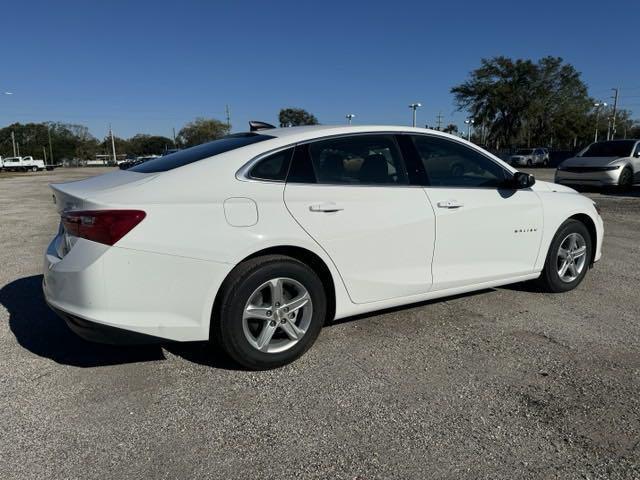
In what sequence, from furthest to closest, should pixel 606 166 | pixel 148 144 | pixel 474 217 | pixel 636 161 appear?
pixel 148 144
pixel 636 161
pixel 606 166
pixel 474 217

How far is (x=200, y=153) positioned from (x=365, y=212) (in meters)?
1.21

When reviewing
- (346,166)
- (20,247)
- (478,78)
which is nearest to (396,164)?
(346,166)

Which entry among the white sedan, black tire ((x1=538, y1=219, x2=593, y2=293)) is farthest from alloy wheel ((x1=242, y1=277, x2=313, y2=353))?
black tire ((x1=538, y1=219, x2=593, y2=293))

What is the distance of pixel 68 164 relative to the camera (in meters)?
98.9

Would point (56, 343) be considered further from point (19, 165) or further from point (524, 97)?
point (19, 165)

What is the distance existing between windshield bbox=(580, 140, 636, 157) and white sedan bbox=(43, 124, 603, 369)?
12.1 metres

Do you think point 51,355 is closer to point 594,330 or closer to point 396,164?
point 396,164

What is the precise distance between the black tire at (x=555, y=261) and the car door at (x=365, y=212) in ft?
5.12

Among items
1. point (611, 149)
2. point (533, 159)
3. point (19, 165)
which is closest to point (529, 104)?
point (533, 159)

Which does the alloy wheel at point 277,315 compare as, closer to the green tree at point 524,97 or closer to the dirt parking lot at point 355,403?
the dirt parking lot at point 355,403

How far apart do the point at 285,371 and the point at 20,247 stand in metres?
5.98

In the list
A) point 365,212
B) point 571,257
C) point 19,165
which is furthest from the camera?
point 19,165

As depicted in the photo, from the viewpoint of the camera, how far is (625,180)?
13.9 meters

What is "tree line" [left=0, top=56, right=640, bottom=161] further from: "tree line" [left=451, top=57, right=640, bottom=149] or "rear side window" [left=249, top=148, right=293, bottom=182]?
"rear side window" [left=249, top=148, right=293, bottom=182]
